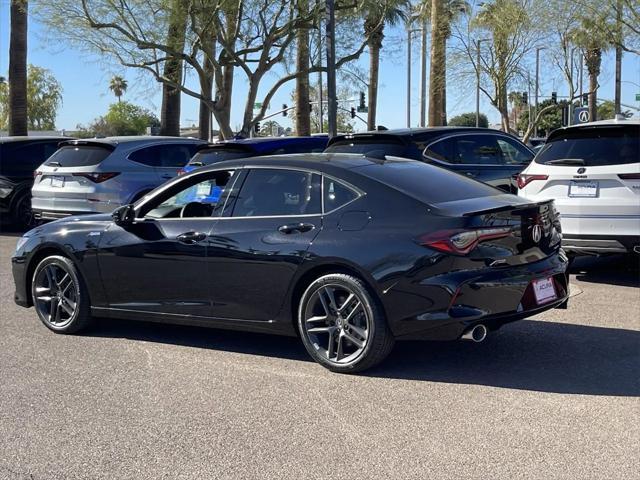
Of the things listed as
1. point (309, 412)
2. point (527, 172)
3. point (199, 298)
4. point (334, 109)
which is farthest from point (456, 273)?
point (334, 109)

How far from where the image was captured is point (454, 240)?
17.7 feet

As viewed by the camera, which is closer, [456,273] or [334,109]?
[456,273]

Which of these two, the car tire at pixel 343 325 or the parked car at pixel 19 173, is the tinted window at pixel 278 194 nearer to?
the car tire at pixel 343 325

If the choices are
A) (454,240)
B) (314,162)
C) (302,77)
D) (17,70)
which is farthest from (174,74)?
(454,240)

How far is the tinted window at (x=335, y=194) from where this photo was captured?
5.88 metres

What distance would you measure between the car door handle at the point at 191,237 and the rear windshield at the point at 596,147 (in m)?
4.45

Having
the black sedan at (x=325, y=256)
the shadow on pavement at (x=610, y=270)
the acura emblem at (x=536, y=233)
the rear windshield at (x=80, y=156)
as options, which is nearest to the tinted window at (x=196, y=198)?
the black sedan at (x=325, y=256)

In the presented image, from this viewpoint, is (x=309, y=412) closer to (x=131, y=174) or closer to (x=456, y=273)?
(x=456, y=273)

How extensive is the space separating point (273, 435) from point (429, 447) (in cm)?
89

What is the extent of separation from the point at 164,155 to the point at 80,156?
4.44 feet

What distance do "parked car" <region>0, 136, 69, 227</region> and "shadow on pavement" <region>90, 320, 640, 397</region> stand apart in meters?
8.72

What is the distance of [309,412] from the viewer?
5000 mm

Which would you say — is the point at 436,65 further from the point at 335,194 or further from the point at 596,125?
the point at 335,194

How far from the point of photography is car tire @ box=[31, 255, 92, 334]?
7035 mm
